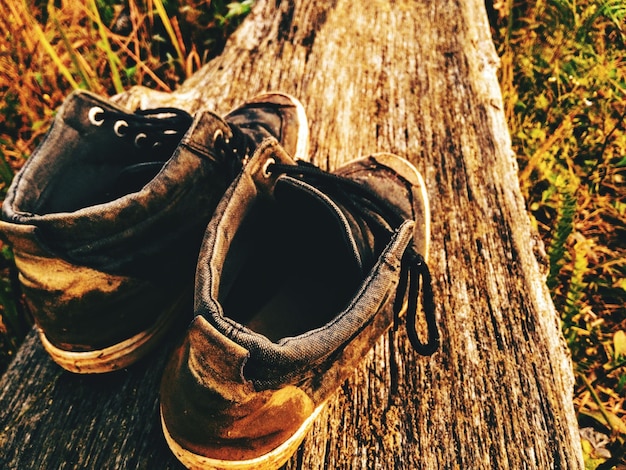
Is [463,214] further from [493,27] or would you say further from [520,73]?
[493,27]

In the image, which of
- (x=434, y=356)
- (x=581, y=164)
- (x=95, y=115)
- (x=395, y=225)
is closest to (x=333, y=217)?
(x=395, y=225)

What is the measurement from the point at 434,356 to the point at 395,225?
0.44 m

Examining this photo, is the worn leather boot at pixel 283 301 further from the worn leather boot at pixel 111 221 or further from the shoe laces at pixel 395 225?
the worn leather boot at pixel 111 221

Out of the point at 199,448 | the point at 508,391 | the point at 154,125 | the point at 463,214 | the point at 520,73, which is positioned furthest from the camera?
the point at 520,73

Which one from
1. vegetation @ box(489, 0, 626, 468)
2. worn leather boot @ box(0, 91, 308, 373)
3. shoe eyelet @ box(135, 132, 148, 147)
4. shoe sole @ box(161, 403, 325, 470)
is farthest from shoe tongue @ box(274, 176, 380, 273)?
vegetation @ box(489, 0, 626, 468)

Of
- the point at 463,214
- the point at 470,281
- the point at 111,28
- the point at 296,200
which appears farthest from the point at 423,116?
the point at 111,28

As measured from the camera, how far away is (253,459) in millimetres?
1125

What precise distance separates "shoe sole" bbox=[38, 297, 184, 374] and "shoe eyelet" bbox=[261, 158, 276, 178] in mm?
525

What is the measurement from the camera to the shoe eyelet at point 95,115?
4.65 ft

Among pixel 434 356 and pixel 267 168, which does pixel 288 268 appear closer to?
pixel 267 168

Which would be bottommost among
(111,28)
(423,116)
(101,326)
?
(423,116)

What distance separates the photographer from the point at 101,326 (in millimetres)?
1299

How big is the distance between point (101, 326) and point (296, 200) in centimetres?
66

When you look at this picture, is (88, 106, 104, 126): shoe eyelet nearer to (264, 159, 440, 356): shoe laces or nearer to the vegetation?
(264, 159, 440, 356): shoe laces
